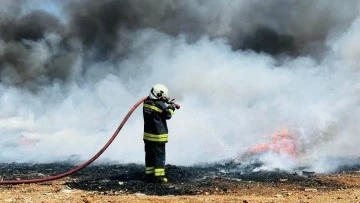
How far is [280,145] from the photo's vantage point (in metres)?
13.7

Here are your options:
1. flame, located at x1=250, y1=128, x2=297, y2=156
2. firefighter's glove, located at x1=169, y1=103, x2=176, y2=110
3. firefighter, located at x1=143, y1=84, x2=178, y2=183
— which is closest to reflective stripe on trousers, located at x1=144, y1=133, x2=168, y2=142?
firefighter, located at x1=143, y1=84, x2=178, y2=183

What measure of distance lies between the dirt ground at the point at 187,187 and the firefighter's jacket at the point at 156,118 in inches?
37.1

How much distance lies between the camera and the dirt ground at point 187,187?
7625 mm

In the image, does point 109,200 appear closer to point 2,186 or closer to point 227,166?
point 2,186

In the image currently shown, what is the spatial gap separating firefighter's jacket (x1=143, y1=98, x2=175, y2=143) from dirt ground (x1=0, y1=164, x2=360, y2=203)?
3.10 feet

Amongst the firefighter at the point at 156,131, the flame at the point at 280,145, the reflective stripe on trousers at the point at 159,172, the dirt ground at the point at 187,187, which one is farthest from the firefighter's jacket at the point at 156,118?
the flame at the point at 280,145

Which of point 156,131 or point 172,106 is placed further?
point 172,106

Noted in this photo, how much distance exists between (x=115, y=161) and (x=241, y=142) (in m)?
4.49

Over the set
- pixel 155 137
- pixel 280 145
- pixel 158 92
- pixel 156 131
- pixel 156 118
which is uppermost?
pixel 158 92

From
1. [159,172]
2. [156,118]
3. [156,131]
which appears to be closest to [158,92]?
[156,118]

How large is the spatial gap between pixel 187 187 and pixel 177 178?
1196mm

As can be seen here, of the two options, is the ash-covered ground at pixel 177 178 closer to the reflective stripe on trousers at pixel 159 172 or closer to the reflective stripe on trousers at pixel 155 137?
the reflective stripe on trousers at pixel 159 172

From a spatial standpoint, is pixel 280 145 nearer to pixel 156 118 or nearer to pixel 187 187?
pixel 156 118

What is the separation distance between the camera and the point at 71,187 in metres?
9.16
